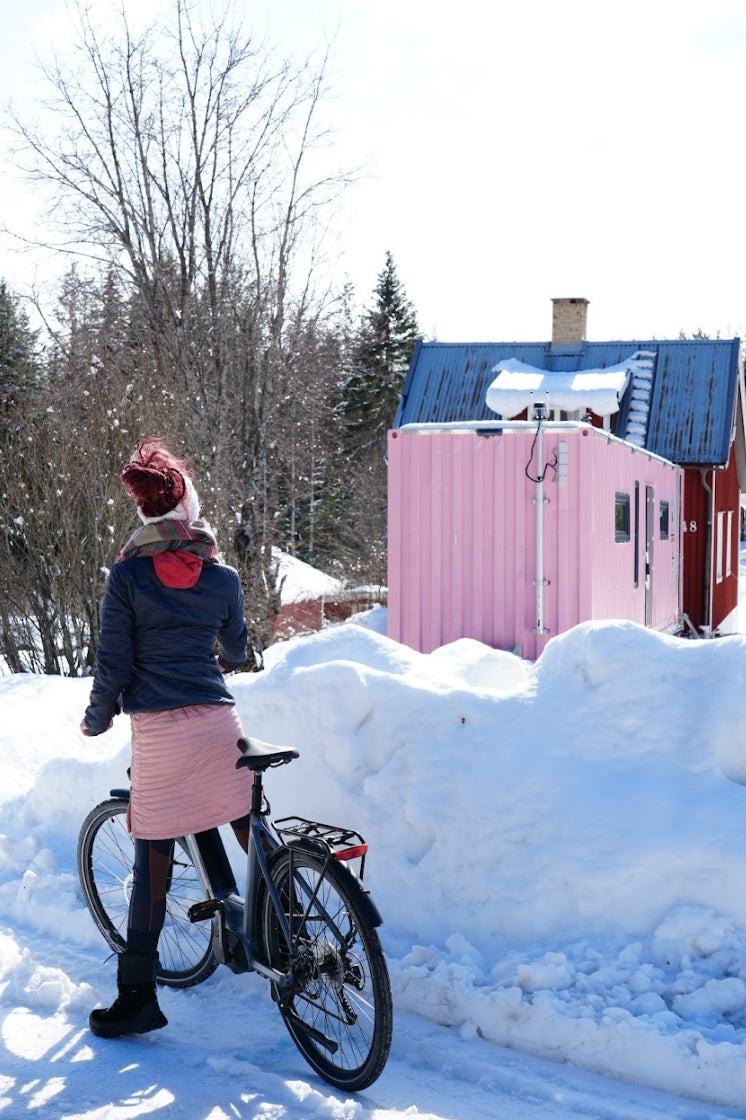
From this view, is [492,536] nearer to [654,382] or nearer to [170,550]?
[170,550]

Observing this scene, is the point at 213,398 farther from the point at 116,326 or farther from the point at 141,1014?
the point at 141,1014

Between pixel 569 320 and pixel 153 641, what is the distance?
22042 millimetres

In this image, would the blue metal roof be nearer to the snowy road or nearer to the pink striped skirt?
the pink striped skirt

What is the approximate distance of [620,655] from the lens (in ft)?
17.5

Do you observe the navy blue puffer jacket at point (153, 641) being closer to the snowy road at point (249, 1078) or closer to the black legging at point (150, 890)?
the black legging at point (150, 890)

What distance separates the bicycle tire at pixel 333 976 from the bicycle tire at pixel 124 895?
21.3 inches

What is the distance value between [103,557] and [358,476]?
29.7 meters

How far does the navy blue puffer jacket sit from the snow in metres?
1.17

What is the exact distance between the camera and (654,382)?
24.1m

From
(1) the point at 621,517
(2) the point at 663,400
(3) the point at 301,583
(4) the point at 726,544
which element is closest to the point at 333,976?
(1) the point at 621,517

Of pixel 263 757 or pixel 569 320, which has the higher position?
pixel 569 320

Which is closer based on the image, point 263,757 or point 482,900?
point 263,757

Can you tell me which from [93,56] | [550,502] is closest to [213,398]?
[93,56]

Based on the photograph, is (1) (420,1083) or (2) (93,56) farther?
(2) (93,56)
